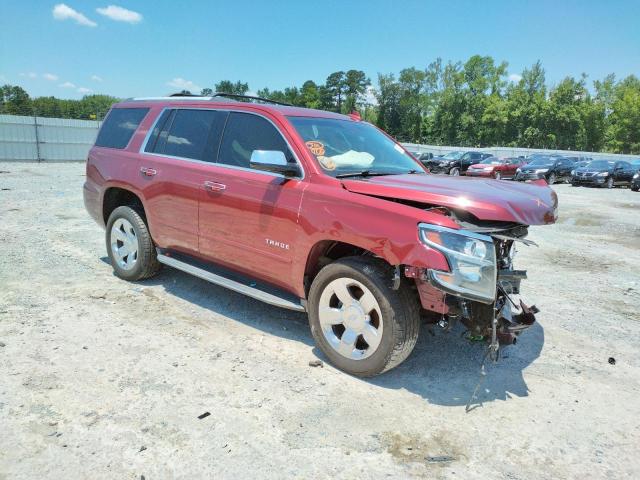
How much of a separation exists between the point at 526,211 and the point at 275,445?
2.15 m

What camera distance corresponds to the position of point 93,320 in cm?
441

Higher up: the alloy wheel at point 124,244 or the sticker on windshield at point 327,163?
the sticker on windshield at point 327,163

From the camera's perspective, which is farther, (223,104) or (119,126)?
(119,126)

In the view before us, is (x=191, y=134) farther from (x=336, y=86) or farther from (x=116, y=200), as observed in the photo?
(x=336, y=86)

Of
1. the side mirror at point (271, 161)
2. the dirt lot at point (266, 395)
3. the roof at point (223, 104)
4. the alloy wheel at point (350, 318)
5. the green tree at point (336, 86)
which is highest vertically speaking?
the green tree at point (336, 86)

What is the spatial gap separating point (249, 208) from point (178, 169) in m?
1.07

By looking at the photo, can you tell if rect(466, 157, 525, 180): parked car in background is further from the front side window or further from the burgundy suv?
A: the front side window

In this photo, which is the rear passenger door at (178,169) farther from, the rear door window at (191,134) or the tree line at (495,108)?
the tree line at (495,108)

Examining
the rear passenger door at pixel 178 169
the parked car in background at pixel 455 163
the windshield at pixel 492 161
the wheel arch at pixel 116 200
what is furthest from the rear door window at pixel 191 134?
the parked car in background at pixel 455 163

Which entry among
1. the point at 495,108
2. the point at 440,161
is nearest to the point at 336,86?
the point at 495,108

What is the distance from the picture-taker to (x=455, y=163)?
103 ft

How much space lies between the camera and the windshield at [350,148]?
4.01m

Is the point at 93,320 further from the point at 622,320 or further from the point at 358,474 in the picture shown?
the point at 622,320

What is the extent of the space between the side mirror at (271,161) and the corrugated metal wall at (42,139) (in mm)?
21724
